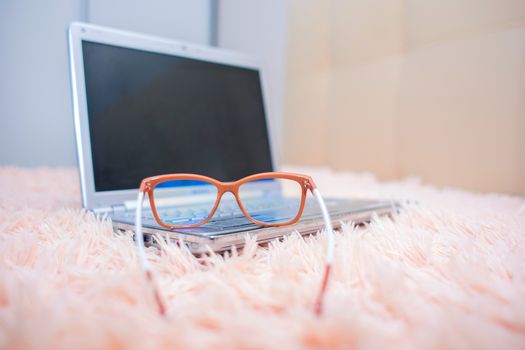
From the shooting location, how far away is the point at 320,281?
31 cm

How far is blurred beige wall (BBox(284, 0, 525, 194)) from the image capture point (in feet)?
2.60

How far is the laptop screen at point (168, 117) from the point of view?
573 millimetres

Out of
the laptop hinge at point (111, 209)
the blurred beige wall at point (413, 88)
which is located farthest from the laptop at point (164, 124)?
the blurred beige wall at point (413, 88)

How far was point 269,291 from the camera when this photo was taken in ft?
0.94

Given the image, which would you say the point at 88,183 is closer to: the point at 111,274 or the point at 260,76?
the point at 111,274

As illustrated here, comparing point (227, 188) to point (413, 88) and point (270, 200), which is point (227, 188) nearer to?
point (270, 200)

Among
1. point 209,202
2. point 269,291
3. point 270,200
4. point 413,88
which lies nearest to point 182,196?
point 209,202

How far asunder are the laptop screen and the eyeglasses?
0.13ft

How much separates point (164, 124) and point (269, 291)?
1.43 feet

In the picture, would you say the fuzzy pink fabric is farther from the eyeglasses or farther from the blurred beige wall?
the blurred beige wall

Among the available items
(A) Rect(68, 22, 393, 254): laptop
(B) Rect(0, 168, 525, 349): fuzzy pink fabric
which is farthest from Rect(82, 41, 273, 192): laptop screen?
(B) Rect(0, 168, 525, 349): fuzzy pink fabric

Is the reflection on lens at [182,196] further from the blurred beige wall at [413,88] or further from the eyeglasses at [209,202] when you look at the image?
the blurred beige wall at [413,88]

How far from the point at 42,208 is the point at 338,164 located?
92cm

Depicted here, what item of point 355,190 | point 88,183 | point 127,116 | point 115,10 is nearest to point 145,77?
point 127,116
